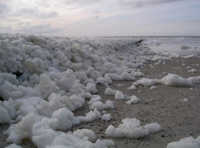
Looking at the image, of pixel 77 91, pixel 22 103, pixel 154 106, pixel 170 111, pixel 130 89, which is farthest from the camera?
pixel 130 89

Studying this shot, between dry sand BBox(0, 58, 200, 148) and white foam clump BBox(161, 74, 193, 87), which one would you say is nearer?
dry sand BBox(0, 58, 200, 148)

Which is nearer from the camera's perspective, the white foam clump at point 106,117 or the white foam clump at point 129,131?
the white foam clump at point 129,131

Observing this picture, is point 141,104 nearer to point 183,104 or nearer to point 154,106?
point 154,106

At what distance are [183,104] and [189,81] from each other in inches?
34.7

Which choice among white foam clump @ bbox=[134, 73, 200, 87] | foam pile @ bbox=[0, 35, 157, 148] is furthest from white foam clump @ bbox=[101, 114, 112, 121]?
white foam clump @ bbox=[134, 73, 200, 87]

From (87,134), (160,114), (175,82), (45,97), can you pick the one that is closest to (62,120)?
(87,134)

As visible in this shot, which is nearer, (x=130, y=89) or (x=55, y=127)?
(x=55, y=127)

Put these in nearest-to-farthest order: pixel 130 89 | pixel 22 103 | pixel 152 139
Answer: pixel 152 139 → pixel 22 103 → pixel 130 89

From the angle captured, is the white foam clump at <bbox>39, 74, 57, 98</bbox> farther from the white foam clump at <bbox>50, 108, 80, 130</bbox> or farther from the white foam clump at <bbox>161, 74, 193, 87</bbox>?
the white foam clump at <bbox>161, 74, 193, 87</bbox>

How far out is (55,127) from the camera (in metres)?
1.50

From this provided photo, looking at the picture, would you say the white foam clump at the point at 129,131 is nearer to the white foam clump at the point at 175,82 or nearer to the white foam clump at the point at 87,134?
the white foam clump at the point at 87,134

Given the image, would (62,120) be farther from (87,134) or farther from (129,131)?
(129,131)

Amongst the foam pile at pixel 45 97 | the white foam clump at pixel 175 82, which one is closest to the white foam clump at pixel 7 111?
the foam pile at pixel 45 97

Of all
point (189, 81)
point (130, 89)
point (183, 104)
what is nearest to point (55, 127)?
point (183, 104)
